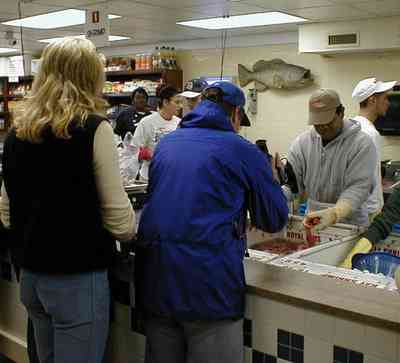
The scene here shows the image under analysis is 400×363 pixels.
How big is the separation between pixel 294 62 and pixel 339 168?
4986 millimetres

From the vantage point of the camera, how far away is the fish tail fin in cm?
823

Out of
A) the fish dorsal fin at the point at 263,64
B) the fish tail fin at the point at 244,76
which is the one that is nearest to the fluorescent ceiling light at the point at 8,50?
the fish tail fin at the point at 244,76

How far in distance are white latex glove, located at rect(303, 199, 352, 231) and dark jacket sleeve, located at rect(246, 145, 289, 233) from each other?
0.77 metres

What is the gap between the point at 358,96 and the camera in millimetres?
3941

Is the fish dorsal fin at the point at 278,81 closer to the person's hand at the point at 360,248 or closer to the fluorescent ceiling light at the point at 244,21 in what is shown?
the fluorescent ceiling light at the point at 244,21

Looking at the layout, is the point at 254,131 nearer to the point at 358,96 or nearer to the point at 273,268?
the point at 358,96

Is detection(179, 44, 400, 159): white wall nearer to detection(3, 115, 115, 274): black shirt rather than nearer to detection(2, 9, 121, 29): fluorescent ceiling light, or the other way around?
detection(2, 9, 121, 29): fluorescent ceiling light

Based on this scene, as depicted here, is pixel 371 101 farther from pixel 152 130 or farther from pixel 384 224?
pixel 152 130

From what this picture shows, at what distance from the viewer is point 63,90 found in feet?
5.74

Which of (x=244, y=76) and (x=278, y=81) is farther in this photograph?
(x=244, y=76)

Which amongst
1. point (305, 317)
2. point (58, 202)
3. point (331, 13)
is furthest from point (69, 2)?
point (305, 317)

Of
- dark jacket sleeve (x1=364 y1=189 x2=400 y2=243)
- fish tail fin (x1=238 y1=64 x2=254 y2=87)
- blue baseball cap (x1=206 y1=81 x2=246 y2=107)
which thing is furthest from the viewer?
fish tail fin (x1=238 y1=64 x2=254 y2=87)

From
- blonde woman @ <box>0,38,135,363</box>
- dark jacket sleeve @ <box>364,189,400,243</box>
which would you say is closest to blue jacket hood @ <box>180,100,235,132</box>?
blonde woman @ <box>0,38,135,363</box>

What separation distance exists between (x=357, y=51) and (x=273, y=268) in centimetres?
538
